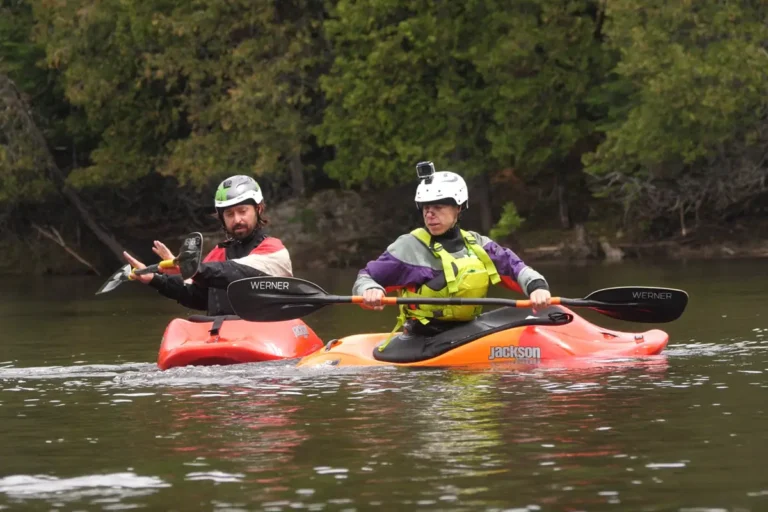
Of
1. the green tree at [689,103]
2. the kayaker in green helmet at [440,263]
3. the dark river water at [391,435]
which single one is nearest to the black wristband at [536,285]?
the kayaker in green helmet at [440,263]

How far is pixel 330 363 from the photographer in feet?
41.5

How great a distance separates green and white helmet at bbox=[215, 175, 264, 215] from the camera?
43.6ft

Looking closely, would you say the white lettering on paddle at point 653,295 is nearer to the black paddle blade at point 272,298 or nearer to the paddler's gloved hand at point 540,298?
the paddler's gloved hand at point 540,298

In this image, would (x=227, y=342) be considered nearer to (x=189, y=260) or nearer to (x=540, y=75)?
(x=189, y=260)

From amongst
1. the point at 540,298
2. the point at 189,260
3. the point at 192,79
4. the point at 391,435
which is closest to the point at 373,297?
the point at 540,298

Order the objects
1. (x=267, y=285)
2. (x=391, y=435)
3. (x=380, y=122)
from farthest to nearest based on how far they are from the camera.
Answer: (x=380, y=122) → (x=267, y=285) → (x=391, y=435)

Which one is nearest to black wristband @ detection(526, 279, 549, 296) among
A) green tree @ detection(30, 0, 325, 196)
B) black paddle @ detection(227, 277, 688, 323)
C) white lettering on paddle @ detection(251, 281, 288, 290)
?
black paddle @ detection(227, 277, 688, 323)

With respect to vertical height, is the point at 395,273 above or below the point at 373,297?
above

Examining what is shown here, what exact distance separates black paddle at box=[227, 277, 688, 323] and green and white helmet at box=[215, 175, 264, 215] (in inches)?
30.4

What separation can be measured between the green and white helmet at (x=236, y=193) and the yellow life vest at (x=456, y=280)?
141cm

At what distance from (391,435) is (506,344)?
328 cm

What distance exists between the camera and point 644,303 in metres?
13.1

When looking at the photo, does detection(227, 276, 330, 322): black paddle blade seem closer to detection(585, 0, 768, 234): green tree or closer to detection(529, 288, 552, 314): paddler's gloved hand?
detection(529, 288, 552, 314): paddler's gloved hand

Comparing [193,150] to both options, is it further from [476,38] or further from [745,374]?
[745,374]
